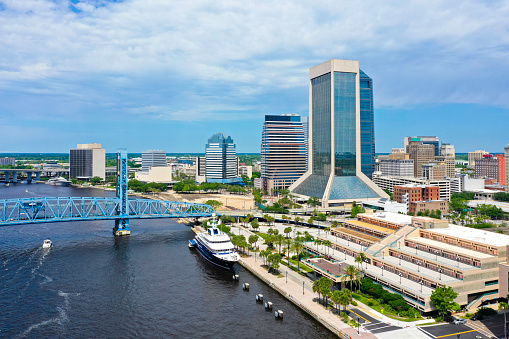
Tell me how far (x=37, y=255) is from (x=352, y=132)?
120m

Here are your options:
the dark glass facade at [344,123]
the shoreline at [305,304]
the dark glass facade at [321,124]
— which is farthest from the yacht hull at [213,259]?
the dark glass facade at [321,124]

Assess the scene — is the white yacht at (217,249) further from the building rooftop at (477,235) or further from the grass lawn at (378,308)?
the building rooftop at (477,235)

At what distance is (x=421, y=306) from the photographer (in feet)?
173

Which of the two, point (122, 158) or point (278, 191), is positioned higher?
point (122, 158)

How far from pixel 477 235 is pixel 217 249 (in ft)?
162

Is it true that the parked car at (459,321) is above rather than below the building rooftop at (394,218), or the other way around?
below

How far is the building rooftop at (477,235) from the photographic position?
64438 mm

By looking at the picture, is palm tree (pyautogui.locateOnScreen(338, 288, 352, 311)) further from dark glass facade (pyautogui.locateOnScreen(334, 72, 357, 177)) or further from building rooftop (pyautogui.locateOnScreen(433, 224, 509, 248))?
dark glass facade (pyautogui.locateOnScreen(334, 72, 357, 177))

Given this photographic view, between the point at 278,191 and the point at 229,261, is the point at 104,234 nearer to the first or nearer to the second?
the point at 229,261

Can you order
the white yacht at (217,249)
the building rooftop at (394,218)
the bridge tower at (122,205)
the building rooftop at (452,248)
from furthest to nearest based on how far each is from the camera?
the bridge tower at (122,205), the building rooftop at (394,218), the white yacht at (217,249), the building rooftop at (452,248)

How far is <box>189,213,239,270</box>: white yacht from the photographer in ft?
254

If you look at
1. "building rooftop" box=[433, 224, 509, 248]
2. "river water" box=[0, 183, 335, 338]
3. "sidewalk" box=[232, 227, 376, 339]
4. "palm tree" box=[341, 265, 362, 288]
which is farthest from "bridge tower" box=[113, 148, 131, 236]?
"building rooftop" box=[433, 224, 509, 248]

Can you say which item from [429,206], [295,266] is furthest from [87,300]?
[429,206]

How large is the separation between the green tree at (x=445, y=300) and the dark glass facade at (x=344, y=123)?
108053 mm
